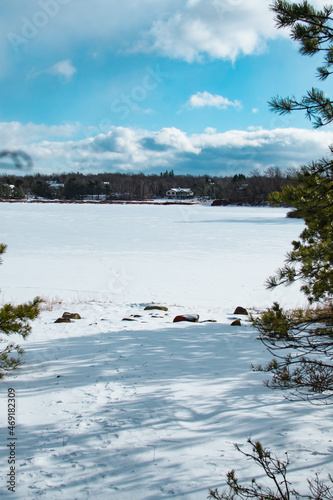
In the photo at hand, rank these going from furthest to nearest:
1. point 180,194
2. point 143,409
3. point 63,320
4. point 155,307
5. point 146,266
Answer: point 180,194 < point 146,266 < point 155,307 < point 63,320 < point 143,409


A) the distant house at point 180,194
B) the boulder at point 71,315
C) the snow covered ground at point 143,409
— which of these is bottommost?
the boulder at point 71,315

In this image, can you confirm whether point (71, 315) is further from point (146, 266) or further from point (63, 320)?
point (146, 266)

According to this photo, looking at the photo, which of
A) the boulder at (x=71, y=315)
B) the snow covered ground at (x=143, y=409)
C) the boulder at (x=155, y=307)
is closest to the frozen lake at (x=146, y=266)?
the snow covered ground at (x=143, y=409)

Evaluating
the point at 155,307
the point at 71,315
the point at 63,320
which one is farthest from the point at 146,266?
the point at 63,320

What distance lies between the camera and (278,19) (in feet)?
11.4

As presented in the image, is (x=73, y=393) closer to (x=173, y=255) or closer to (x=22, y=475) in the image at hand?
(x=22, y=475)

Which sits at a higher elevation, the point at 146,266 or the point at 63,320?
the point at 146,266

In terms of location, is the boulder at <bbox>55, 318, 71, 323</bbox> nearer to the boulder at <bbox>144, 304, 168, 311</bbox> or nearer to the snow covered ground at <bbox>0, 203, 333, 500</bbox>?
the snow covered ground at <bbox>0, 203, 333, 500</bbox>

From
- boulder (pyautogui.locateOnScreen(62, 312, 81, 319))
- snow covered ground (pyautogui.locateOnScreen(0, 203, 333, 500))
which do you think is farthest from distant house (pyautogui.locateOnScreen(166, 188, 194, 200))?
boulder (pyautogui.locateOnScreen(62, 312, 81, 319))

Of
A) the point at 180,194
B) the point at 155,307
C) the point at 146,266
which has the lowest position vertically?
the point at 155,307

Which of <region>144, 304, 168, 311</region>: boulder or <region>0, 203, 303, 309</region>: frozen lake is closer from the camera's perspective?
<region>144, 304, 168, 311</region>: boulder

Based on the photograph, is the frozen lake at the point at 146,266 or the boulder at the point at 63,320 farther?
the frozen lake at the point at 146,266

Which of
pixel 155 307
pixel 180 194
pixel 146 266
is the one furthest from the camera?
pixel 180 194

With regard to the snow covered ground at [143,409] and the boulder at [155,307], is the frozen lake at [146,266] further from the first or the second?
the boulder at [155,307]
